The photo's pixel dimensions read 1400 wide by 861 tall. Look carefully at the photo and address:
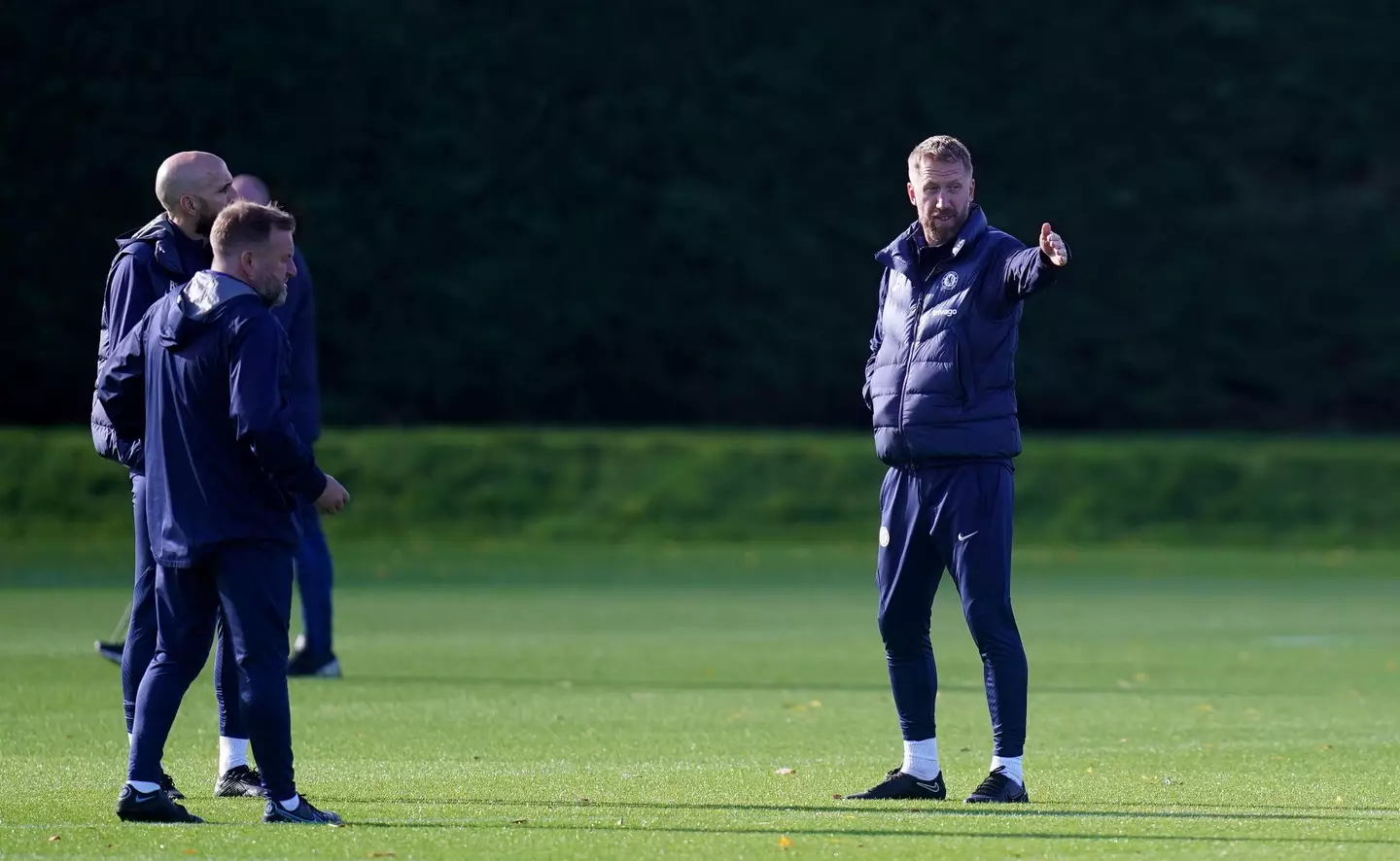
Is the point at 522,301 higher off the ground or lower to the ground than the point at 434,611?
higher

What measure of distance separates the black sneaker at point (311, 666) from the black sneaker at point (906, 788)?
14.4 ft

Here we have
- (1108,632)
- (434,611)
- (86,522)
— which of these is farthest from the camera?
(86,522)

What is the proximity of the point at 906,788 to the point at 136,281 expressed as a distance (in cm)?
276

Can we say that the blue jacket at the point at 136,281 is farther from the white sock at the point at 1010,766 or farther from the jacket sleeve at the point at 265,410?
the white sock at the point at 1010,766

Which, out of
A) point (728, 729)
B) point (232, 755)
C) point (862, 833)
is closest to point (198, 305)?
point (232, 755)

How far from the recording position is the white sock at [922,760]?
722cm

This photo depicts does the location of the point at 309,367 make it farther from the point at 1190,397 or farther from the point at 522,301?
the point at 1190,397

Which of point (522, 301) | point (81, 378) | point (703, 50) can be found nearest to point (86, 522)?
point (81, 378)

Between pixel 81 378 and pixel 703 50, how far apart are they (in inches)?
344

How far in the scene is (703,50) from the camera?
30.2 metres

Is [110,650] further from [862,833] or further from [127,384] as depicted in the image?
[862,833]

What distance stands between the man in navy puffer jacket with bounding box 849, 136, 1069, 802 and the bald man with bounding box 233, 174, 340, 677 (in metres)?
3.30

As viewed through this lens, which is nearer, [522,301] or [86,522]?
[86,522]

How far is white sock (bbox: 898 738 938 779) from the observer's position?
23.7 ft
